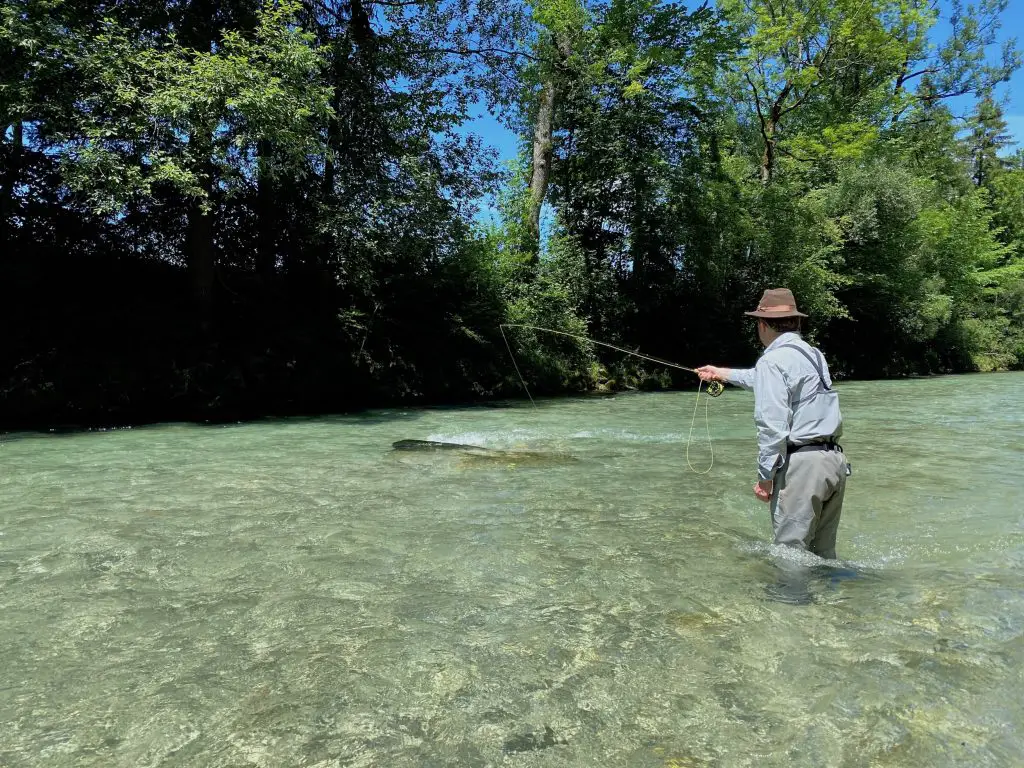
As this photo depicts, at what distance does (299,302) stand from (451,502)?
38.9 feet

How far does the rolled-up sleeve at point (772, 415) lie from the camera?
4.34m

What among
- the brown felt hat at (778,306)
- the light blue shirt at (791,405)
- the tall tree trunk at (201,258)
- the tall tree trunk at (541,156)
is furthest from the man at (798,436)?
the tall tree trunk at (541,156)

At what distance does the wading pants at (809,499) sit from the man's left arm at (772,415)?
116 mm

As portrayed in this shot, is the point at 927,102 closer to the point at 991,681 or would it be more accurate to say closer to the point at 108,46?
the point at 108,46

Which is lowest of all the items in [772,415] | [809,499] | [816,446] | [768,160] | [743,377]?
[809,499]

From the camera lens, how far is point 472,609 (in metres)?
4.24

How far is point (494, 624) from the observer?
13.1 ft

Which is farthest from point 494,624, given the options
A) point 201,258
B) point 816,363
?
point 201,258

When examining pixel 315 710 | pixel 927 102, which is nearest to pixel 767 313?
pixel 315 710

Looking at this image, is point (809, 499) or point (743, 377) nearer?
point (809, 499)

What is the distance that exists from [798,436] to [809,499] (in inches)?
15.7

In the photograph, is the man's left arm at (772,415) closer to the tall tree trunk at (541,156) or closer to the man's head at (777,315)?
the man's head at (777,315)

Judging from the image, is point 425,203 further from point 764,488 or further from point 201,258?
point 764,488

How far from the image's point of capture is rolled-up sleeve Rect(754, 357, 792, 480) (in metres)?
4.34
